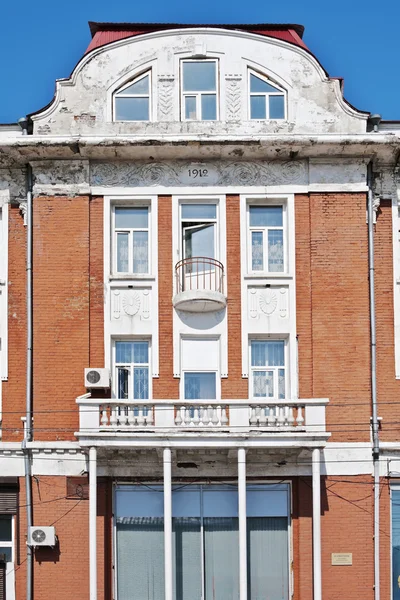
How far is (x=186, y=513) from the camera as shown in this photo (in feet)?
78.8

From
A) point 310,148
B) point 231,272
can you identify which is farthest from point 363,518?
point 310,148

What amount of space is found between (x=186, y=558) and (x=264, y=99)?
10.8 metres

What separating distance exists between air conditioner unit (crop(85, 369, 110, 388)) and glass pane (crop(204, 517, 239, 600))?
388cm

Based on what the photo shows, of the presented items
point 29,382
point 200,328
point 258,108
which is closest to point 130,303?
point 200,328

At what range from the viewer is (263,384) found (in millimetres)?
24453

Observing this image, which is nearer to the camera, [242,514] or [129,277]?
[242,514]

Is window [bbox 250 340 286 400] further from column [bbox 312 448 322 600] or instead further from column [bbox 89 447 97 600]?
column [bbox 89 447 97 600]

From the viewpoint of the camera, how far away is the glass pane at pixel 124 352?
80.7 feet

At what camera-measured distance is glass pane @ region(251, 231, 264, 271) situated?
81.6 feet

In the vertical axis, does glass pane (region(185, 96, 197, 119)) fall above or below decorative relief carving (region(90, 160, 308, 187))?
above

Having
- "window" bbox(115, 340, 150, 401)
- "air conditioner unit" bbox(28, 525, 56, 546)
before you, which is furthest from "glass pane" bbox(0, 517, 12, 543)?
"window" bbox(115, 340, 150, 401)

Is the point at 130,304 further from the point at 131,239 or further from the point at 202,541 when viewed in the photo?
the point at 202,541

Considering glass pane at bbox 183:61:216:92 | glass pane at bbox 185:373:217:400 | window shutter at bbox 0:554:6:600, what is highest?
glass pane at bbox 183:61:216:92

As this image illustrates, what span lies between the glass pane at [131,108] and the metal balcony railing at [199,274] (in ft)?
11.9
